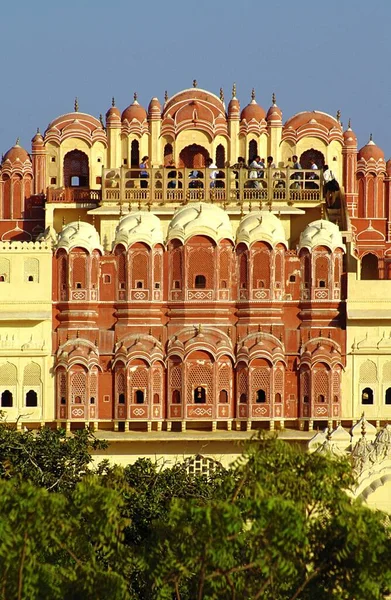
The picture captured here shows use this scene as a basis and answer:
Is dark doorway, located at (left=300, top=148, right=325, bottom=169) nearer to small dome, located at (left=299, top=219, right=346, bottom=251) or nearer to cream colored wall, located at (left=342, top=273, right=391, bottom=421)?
small dome, located at (left=299, top=219, right=346, bottom=251)

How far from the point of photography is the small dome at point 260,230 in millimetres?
50125

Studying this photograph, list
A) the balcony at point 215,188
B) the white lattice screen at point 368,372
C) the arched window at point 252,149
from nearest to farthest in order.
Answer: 1. the white lattice screen at point 368,372
2. the balcony at point 215,188
3. the arched window at point 252,149

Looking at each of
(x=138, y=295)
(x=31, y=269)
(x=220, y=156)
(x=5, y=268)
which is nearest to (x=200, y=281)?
(x=138, y=295)

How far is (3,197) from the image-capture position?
190 feet

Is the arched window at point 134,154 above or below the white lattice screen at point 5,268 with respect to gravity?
above

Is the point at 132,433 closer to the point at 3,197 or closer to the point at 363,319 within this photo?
the point at 363,319

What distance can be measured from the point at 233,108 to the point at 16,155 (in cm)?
611

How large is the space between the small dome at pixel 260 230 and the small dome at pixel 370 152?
8.81 meters

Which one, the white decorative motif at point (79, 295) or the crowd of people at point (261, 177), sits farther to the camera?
the crowd of people at point (261, 177)

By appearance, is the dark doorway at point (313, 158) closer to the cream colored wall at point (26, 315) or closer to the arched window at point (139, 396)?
the cream colored wall at point (26, 315)

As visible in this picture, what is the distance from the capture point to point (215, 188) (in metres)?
53.2

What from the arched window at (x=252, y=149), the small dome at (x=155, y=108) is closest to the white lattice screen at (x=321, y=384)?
the arched window at (x=252, y=149)

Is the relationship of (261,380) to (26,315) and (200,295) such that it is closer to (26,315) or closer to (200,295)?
(200,295)

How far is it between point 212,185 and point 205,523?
24381mm
